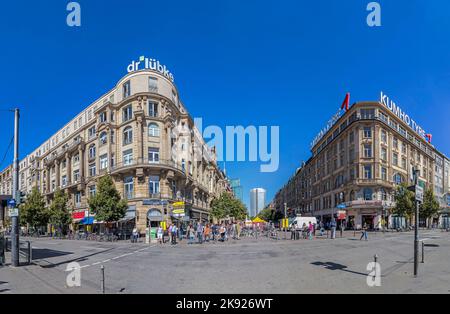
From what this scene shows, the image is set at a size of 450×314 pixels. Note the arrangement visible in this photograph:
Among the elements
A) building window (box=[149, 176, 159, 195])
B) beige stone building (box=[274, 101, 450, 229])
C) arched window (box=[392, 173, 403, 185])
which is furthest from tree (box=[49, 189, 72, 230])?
arched window (box=[392, 173, 403, 185])

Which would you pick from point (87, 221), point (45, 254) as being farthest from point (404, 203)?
point (87, 221)

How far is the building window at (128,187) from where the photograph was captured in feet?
140

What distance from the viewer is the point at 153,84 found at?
4350cm

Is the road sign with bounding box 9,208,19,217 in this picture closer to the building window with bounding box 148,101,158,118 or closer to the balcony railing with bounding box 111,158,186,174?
the balcony railing with bounding box 111,158,186,174

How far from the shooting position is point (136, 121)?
4200 cm

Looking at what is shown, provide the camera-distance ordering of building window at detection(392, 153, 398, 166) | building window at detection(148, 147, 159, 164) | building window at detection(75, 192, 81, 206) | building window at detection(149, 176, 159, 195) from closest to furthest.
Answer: building window at detection(149, 176, 159, 195) → building window at detection(148, 147, 159, 164) → building window at detection(75, 192, 81, 206) → building window at detection(392, 153, 398, 166)

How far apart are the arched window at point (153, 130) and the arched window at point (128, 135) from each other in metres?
2.64

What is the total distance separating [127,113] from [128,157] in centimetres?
616

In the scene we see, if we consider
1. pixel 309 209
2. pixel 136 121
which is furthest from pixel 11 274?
pixel 309 209

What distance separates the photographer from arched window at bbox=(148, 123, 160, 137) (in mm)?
42706

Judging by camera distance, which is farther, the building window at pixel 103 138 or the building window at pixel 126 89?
the building window at pixel 103 138

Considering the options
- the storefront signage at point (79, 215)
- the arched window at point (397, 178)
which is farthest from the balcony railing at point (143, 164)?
the arched window at point (397, 178)

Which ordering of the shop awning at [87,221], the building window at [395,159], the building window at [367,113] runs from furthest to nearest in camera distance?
1. the building window at [395,159]
2. the building window at [367,113]
3. the shop awning at [87,221]

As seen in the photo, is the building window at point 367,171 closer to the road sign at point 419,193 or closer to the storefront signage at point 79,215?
the road sign at point 419,193
